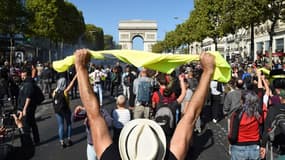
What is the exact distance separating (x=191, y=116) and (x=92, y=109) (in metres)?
0.59

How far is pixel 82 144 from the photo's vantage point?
9.74 metres

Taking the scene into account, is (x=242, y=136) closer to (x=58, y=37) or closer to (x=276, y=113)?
(x=276, y=113)

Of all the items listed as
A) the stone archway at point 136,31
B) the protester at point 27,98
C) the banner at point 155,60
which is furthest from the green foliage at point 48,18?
the stone archway at point 136,31

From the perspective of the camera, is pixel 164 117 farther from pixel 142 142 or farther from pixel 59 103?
pixel 142 142

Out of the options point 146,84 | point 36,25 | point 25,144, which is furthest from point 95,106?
point 36,25

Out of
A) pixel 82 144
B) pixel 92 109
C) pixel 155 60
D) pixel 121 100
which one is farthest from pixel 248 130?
pixel 82 144

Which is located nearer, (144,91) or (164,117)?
(164,117)

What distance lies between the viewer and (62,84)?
9664 millimetres

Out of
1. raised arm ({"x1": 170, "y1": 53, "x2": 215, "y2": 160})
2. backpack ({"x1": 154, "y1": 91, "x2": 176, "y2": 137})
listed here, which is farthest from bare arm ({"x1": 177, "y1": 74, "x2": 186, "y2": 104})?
raised arm ({"x1": 170, "y1": 53, "x2": 215, "y2": 160})

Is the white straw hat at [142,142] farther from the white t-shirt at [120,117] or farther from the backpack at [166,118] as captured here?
the white t-shirt at [120,117]

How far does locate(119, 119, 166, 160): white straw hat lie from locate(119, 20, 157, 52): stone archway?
433 feet

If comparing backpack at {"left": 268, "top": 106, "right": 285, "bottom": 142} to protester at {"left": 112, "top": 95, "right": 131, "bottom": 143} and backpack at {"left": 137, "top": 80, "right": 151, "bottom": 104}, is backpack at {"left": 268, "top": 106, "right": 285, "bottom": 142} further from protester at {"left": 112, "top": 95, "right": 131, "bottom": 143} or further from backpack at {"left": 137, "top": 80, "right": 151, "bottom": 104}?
backpack at {"left": 137, "top": 80, "right": 151, "bottom": 104}

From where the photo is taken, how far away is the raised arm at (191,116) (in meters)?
2.39

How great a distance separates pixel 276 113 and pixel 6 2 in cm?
3364
